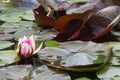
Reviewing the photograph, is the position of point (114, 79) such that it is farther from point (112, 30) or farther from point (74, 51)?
point (112, 30)

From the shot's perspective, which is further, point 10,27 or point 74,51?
point 10,27

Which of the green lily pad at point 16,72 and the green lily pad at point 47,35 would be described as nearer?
the green lily pad at point 16,72

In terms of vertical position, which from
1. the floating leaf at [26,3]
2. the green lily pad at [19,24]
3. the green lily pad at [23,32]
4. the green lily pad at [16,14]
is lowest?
the green lily pad at [23,32]

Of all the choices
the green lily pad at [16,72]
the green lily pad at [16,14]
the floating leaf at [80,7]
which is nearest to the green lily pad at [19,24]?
the green lily pad at [16,14]

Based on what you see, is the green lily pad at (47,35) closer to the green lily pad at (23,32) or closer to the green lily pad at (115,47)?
the green lily pad at (23,32)

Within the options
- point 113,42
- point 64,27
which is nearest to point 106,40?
point 113,42

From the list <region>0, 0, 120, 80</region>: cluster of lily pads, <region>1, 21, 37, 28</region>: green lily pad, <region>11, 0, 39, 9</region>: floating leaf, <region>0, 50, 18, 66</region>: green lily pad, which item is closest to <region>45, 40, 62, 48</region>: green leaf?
<region>0, 0, 120, 80</region>: cluster of lily pads

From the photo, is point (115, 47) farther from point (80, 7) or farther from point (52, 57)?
point (80, 7)

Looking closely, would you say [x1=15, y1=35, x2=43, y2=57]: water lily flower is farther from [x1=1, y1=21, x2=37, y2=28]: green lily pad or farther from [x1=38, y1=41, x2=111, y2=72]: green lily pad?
[x1=1, y1=21, x2=37, y2=28]: green lily pad
